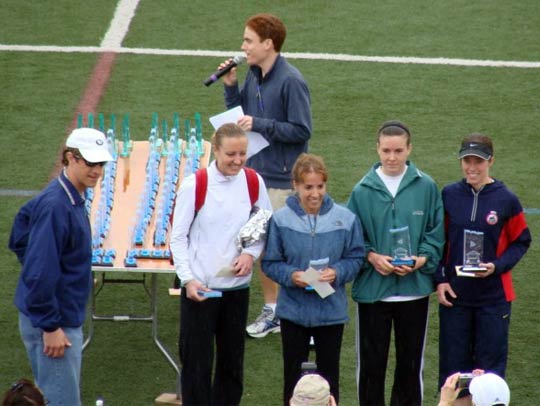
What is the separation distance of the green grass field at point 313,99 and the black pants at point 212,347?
43cm

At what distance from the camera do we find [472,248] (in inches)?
266

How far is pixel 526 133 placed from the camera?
11562mm

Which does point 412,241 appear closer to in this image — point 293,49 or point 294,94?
point 294,94

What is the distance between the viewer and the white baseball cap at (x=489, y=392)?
5230mm

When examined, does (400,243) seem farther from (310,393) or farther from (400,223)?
(310,393)

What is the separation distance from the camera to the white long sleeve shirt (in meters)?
6.67

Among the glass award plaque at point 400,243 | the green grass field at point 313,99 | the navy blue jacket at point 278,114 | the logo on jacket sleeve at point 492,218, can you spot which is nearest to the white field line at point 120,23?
the green grass field at point 313,99

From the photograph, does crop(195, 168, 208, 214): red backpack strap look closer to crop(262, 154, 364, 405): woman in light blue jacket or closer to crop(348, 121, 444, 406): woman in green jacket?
crop(262, 154, 364, 405): woman in light blue jacket

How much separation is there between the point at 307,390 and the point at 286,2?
9.85 metres

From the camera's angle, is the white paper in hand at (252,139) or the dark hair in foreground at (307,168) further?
the white paper in hand at (252,139)

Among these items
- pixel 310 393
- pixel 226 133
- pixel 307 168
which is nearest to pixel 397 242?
pixel 307 168

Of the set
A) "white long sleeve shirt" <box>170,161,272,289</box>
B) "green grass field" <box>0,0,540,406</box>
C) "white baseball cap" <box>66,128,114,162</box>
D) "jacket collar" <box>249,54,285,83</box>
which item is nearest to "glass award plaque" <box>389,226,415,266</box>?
"white long sleeve shirt" <box>170,161,272,289</box>

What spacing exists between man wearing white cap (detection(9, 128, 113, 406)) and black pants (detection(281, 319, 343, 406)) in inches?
46.3

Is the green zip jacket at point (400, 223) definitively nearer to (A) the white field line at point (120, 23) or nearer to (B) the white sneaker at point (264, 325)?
(B) the white sneaker at point (264, 325)
